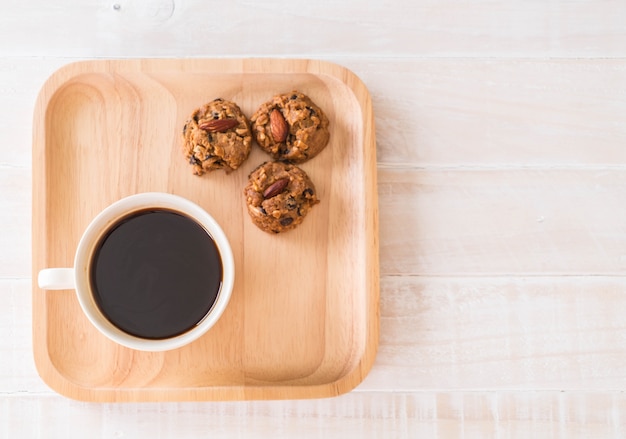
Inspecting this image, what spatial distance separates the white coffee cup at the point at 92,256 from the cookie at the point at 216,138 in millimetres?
89

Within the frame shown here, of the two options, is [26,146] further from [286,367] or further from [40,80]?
[286,367]

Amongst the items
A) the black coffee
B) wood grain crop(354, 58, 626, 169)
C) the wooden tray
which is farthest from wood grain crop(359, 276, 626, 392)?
the black coffee

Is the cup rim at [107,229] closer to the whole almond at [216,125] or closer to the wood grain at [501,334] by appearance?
the whole almond at [216,125]

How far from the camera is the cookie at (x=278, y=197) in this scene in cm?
95

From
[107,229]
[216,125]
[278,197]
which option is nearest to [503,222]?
[278,197]

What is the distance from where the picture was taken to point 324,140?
3.27 feet

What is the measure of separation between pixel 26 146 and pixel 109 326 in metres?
0.35

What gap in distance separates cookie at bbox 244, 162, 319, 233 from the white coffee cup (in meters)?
0.08

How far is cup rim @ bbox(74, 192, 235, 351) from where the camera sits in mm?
895

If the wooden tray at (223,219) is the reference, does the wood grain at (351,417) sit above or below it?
below

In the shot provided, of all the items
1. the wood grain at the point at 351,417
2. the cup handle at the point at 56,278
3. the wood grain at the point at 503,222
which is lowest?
the wood grain at the point at 351,417

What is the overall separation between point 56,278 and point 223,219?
9.9 inches

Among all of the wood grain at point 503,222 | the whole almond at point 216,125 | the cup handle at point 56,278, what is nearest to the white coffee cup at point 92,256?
the cup handle at point 56,278

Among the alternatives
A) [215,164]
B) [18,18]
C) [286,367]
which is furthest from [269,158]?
[18,18]
